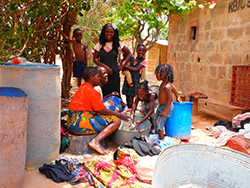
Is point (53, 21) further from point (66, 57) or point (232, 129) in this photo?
point (232, 129)

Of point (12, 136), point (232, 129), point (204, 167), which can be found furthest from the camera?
point (232, 129)

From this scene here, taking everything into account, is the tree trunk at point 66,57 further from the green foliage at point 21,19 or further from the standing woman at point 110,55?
the standing woman at point 110,55

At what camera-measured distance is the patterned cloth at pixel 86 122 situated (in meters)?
3.72

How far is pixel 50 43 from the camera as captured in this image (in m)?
5.93

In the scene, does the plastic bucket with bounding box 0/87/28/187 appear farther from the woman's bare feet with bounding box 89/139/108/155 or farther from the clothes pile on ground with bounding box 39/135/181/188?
the woman's bare feet with bounding box 89/139/108/155

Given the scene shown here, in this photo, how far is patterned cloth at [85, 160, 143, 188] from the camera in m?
2.90

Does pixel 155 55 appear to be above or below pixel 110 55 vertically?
above

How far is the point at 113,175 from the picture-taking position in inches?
120

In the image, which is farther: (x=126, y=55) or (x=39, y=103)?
(x=126, y=55)

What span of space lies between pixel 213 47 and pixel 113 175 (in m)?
4.51

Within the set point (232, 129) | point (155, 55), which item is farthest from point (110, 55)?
point (155, 55)

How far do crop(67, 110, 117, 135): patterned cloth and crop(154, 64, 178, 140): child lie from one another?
0.86 m

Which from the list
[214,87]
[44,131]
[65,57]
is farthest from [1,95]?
[214,87]

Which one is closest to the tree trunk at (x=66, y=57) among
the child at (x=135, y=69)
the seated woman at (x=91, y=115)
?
the child at (x=135, y=69)
